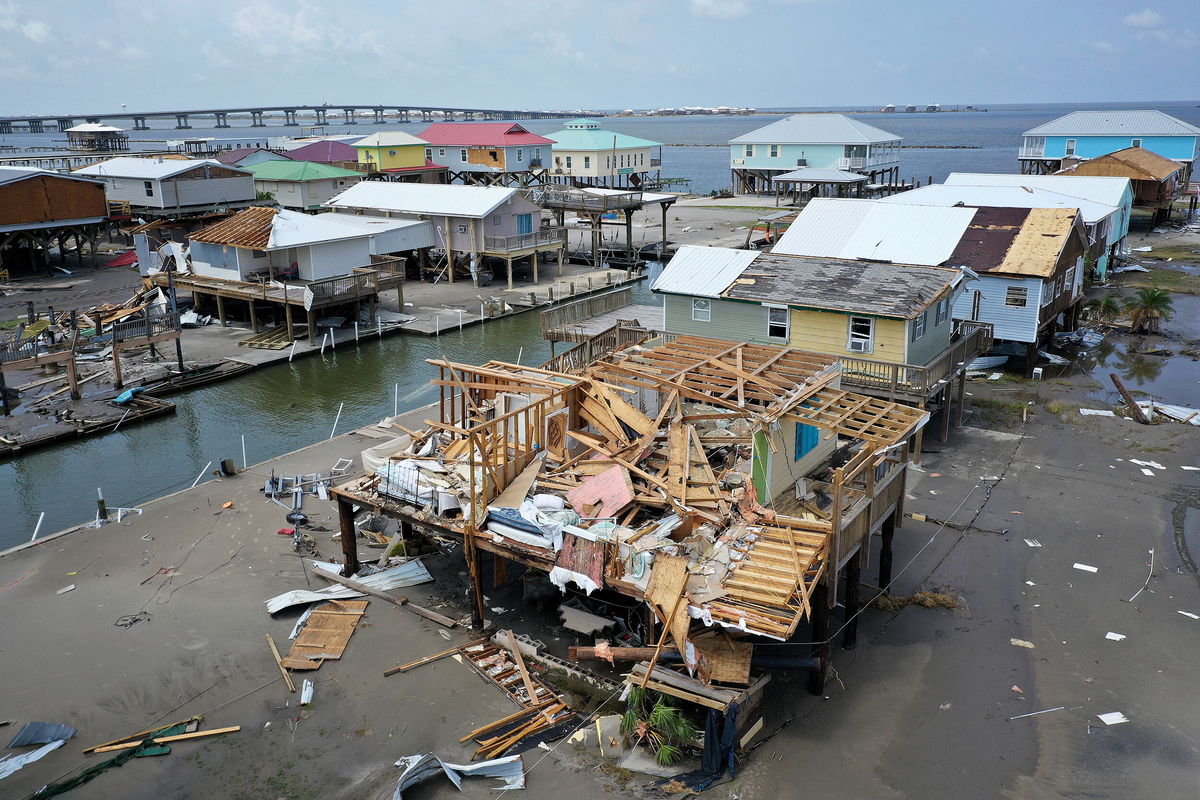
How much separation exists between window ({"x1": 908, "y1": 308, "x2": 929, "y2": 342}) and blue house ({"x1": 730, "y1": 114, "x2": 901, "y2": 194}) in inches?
2466

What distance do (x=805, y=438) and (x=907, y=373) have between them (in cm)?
882

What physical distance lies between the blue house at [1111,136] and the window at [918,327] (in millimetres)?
63343

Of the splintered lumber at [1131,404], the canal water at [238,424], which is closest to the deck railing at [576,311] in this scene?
the canal water at [238,424]

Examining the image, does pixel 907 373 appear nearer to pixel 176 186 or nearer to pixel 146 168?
pixel 176 186

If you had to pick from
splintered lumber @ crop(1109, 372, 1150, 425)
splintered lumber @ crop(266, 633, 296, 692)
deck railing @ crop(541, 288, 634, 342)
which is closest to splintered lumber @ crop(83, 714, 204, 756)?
splintered lumber @ crop(266, 633, 296, 692)

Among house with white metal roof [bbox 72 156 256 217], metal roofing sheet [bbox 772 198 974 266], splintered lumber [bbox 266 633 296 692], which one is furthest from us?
house with white metal roof [bbox 72 156 256 217]

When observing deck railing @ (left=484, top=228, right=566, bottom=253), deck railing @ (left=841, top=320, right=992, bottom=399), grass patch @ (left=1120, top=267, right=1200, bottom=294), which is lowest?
grass patch @ (left=1120, top=267, right=1200, bottom=294)

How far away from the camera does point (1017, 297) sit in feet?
107

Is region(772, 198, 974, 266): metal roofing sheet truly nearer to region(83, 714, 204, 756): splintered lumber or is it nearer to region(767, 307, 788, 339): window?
region(767, 307, 788, 339): window

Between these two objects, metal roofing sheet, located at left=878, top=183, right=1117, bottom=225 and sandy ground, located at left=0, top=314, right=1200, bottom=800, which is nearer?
sandy ground, located at left=0, top=314, right=1200, bottom=800

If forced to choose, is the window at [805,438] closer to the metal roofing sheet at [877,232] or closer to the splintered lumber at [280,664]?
the splintered lumber at [280,664]

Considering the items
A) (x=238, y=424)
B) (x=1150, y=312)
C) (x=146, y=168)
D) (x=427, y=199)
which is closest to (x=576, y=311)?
(x=238, y=424)

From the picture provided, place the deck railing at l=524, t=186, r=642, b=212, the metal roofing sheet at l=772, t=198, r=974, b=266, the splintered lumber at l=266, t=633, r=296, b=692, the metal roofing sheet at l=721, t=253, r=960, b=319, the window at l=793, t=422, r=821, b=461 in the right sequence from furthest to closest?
the deck railing at l=524, t=186, r=642, b=212 < the metal roofing sheet at l=772, t=198, r=974, b=266 < the metal roofing sheet at l=721, t=253, r=960, b=319 < the window at l=793, t=422, r=821, b=461 < the splintered lumber at l=266, t=633, r=296, b=692

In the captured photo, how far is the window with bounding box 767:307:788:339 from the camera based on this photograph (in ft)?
91.9
